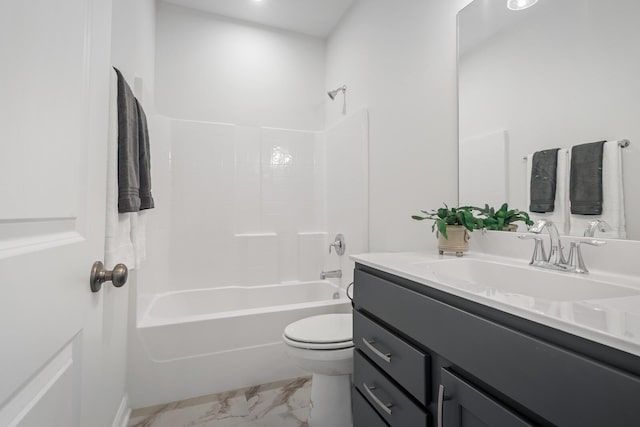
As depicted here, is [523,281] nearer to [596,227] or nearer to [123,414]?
[596,227]

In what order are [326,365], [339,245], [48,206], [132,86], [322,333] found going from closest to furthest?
[48,206] → [326,365] → [322,333] → [132,86] → [339,245]

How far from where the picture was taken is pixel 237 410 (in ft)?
5.32

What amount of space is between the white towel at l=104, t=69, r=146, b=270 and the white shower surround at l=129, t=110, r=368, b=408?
24.7 inches

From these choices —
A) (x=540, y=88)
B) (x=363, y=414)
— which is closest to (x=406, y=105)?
(x=540, y=88)

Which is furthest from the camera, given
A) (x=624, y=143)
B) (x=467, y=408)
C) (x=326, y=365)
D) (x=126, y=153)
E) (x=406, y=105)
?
(x=406, y=105)

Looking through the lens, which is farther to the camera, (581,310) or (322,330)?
(322,330)

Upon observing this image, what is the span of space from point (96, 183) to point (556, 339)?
1.01 meters

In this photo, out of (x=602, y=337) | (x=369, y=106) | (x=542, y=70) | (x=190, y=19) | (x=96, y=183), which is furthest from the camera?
(x=190, y=19)

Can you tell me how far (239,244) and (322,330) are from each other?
4.40 feet

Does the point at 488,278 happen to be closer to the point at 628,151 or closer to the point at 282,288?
the point at 628,151

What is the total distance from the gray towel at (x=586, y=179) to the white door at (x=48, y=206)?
138cm

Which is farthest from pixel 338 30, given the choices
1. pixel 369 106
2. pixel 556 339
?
pixel 556 339

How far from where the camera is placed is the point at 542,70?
1.07 m

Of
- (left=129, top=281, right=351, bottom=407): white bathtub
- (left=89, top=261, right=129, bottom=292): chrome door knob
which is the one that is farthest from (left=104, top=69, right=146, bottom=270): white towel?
(left=129, top=281, right=351, bottom=407): white bathtub
